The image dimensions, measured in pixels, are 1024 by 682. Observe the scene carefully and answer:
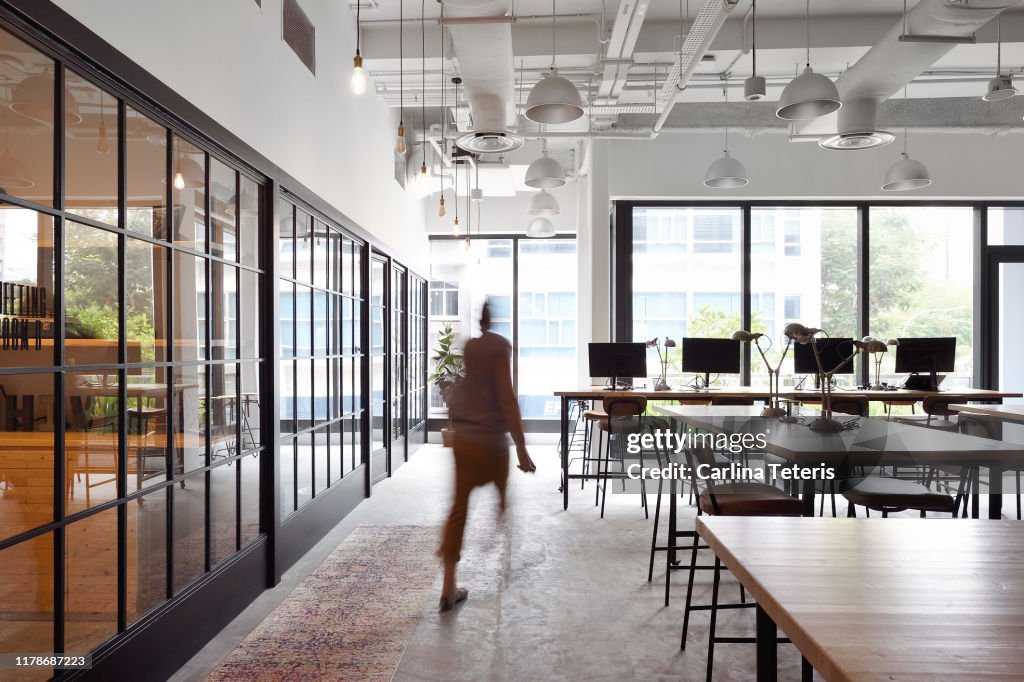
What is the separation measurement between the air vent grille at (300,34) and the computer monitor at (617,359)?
3639 millimetres

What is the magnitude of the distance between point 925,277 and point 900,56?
14.4ft

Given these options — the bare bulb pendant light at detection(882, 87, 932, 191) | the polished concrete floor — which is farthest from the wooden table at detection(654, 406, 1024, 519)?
the bare bulb pendant light at detection(882, 87, 932, 191)

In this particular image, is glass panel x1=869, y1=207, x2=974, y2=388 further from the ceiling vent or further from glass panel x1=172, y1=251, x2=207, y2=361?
glass panel x1=172, y1=251, x2=207, y2=361

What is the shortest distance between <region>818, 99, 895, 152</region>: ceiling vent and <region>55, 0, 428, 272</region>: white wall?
3775 millimetres

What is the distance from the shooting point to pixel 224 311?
3420 mm

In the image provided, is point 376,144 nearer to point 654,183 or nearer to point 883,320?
point 654,183

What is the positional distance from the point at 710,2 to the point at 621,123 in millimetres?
3291

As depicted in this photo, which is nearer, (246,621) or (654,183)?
(246,621)

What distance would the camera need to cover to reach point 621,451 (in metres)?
7.61

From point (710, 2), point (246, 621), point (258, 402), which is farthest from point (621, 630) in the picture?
point (710, 2)

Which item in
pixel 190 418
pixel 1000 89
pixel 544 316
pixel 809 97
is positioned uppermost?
pixel 1000 89

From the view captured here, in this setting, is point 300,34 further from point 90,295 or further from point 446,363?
point 446,363

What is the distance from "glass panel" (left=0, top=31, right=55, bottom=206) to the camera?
6.32ft

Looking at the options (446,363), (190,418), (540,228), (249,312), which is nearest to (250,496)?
(190,418)
